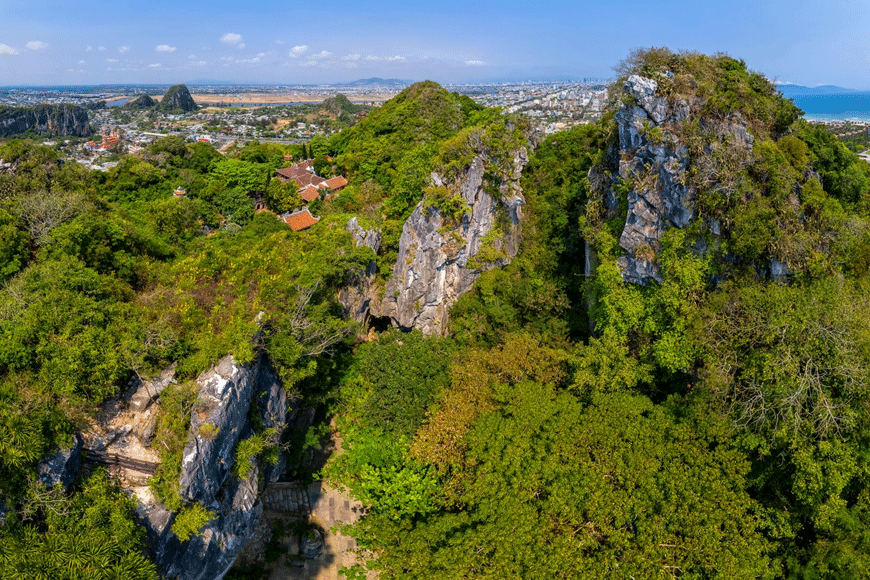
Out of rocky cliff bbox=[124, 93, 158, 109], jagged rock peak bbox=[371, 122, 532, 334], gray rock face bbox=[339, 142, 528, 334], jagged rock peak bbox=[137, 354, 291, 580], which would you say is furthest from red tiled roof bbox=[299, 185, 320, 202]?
rocky cliff bbox=[124, 93, 158, 109]

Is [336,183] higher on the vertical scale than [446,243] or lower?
higher

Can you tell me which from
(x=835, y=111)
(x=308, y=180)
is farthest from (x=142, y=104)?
(x=835, y=111)

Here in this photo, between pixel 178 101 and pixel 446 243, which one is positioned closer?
pixel 446 243

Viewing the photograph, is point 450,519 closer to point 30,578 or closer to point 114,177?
point 30,578

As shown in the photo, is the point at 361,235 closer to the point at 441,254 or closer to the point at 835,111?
the point at 441,254

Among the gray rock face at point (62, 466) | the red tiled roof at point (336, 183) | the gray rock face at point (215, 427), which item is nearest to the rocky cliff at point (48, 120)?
the red tiled roof at point (336, 183)

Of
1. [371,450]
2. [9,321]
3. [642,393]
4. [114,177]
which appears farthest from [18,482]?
[114,177]

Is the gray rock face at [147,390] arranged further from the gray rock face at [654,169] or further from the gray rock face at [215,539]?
the gray rock face at [654,169]
